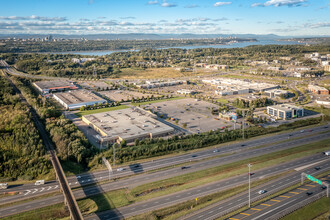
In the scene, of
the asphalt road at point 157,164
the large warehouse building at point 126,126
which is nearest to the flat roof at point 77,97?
the large warehouse building at point 126,126

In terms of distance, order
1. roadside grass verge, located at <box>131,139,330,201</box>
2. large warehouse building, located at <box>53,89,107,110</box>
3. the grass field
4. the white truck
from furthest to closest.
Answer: large warehouse building, located at <box>53,89,107,110</box> → the white truck → roadside grass verge, located at <box>131,139,330,201</box> → the grass field

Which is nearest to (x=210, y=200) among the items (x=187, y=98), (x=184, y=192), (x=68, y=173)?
(x=184, y=192)

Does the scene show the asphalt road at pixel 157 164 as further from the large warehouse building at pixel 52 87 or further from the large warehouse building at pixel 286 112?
the large warehouse building at pixel 52 87

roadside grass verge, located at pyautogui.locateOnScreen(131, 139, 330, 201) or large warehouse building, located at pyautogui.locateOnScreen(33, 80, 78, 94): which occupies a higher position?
large warehouse building, located at pyautogui.locateOnScreen(33, 80, 78, 94)

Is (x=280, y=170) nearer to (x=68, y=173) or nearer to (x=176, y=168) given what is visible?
(x=176, y=168)

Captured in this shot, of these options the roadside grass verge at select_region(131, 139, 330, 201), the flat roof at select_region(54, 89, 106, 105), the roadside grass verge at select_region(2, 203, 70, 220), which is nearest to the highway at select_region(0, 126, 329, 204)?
the roadside grass verge at select_region(131, 139, 330, 201)

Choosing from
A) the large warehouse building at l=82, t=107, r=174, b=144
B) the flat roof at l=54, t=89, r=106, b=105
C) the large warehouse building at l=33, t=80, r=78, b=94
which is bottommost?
the large warehouse building at l=82, t=107, r=174, b=144

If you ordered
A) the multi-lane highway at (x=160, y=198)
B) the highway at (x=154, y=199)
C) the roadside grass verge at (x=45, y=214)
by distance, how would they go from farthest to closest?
the multi-lane highway at (x=160, y=198)
the highway at (x=154, y=199)
the roadside grass verge at (x=45, y=214)

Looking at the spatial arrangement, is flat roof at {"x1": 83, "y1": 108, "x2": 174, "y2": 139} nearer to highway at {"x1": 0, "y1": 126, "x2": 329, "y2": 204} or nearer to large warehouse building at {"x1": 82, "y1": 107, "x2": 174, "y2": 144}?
large warehouse building at {"x1": 82, "y1": 107, "x2": 174, "y2": 144}
